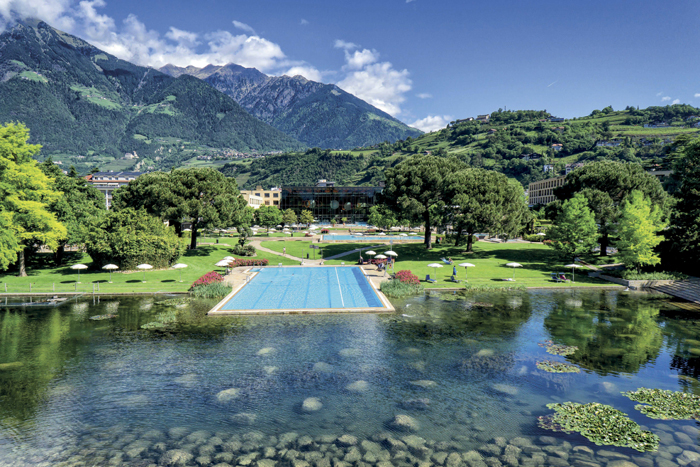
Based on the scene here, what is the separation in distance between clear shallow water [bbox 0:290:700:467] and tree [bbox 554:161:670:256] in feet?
86.6

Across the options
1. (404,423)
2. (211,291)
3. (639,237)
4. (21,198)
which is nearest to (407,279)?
(211,291)

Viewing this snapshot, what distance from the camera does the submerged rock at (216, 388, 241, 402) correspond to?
18891 mm

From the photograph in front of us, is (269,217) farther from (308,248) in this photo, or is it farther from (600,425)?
(600,425)

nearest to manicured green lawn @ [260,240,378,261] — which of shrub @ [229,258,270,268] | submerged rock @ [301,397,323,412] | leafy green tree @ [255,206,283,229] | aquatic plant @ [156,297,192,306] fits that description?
shrub @ [229,258,270,268]

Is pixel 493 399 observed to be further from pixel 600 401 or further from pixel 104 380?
pixel 104 380

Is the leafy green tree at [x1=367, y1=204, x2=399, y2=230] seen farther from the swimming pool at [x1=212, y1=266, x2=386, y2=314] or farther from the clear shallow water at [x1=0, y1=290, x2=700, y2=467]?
the clear shallow water at [x1=0, y1=290, x2=700, y2=467]

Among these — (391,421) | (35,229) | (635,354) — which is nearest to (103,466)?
(391,421)

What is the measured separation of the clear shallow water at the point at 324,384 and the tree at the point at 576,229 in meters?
20.2

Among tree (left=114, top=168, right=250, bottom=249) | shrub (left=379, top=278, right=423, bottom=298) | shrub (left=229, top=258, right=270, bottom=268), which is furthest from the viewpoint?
tree (left=114, top=168, right=250, bottom=249)

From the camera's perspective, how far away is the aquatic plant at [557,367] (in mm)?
22311

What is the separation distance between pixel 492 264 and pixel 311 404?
4548cm

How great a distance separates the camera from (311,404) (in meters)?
18.4

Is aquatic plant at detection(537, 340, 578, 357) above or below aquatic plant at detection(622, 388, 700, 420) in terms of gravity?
above

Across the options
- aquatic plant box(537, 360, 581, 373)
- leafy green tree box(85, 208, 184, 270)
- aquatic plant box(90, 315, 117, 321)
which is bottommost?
aquatic plant box(537, 360, 581, 373)
